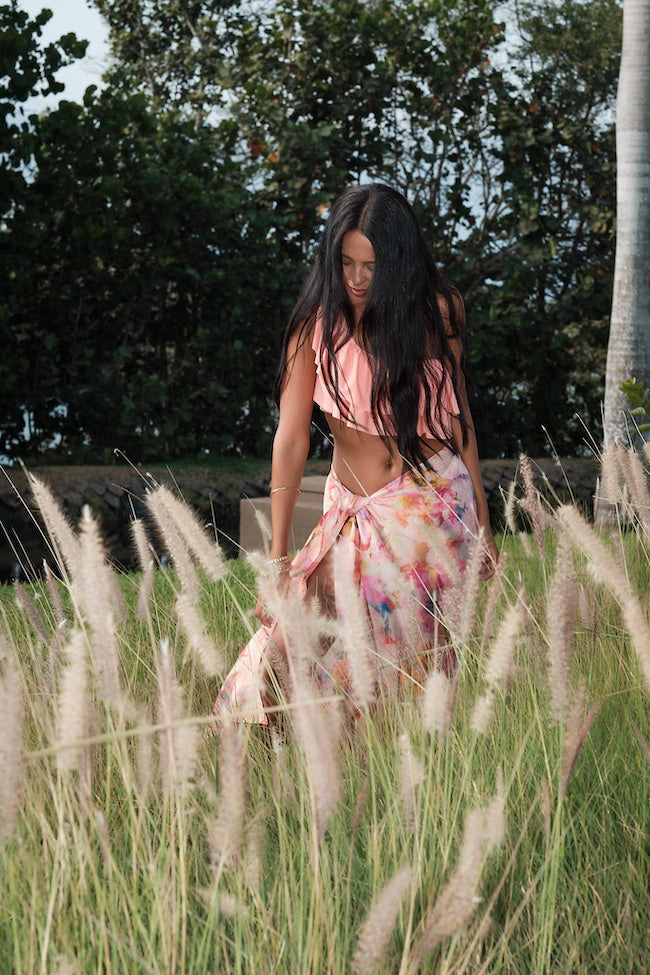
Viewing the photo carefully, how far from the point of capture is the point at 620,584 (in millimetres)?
1049

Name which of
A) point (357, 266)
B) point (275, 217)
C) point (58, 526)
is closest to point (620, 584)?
point (58, 526)

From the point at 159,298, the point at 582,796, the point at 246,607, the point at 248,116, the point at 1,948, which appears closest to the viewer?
the point at 1,948

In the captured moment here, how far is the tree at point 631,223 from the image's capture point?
5062 millimetres

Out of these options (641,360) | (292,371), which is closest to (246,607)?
(292,371)

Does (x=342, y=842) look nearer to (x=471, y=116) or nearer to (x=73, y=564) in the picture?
(x=73, y=564)

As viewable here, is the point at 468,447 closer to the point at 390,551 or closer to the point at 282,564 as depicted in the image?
the point at 390,551

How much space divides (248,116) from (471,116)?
6.57ft

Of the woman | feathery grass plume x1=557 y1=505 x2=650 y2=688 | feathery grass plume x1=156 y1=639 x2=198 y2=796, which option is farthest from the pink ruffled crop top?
feathery grass plume x1=156 y1=639 x2=198 y2=796

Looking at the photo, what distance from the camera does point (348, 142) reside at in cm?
792

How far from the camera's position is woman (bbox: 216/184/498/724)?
77.8 inches

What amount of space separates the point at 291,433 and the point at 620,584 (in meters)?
1.10

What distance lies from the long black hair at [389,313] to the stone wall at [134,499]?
2.65 m

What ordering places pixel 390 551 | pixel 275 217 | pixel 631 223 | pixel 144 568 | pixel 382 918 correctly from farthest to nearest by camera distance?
1. pixel 275 217
2. pixel 631 223
3. pixel 390 551
4. pixel 144 568
5. pixel 382 918

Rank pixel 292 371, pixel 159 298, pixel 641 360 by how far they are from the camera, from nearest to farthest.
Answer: pixel 292 371 → pixel 641 360 → pixel 159 298
